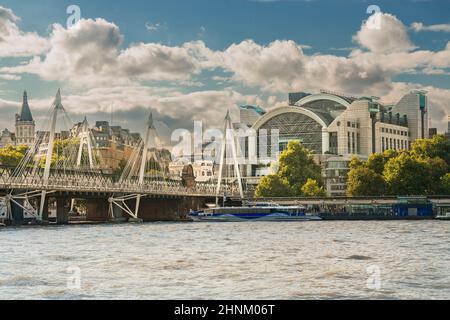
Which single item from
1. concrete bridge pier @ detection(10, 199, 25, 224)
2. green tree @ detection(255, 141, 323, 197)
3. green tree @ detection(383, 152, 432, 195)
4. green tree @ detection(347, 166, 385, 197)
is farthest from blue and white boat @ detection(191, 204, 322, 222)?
concrete bridge pier @ detection(10, 199, 25, 224)

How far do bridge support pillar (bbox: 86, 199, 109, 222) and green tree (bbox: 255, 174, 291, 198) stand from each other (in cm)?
2573

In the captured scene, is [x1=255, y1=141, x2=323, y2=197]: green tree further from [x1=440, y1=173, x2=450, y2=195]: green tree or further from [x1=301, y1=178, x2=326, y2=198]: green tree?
[x1=440, y1=173, x2=450, y2=195]: green tree

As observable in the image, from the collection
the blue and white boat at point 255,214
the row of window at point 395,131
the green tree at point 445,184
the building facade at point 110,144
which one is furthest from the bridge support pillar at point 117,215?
the row of window at point 395,131

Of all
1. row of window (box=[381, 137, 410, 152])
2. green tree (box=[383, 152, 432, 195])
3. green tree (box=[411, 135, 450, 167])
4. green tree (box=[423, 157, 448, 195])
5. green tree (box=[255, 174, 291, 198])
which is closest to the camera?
green tree (box=[383, 152, 432, 195])

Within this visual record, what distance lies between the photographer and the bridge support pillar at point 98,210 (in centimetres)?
10364

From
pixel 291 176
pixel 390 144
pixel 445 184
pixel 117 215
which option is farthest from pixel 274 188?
pixel 390 144

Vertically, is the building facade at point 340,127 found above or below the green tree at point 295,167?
above

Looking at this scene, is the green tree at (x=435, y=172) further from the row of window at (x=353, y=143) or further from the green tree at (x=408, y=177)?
the row of window at (x=353, y=143)

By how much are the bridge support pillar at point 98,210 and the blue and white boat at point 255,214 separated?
10581mm

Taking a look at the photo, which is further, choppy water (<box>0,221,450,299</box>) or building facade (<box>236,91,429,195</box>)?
building facade (<box>236,91,429,195</box>)

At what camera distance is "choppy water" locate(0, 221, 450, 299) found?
25.1m

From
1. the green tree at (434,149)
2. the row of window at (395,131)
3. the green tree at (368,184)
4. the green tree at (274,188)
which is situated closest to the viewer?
the green tree at (368,184)
